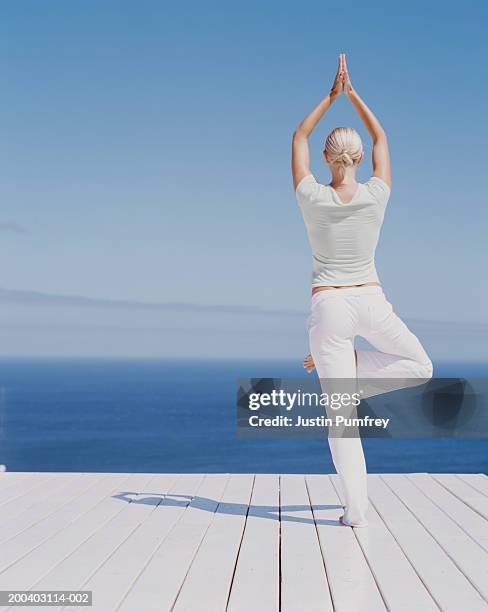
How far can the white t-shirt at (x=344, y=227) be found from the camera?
303 cm
